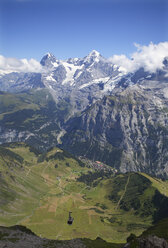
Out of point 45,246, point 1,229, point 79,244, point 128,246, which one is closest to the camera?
point 128,246

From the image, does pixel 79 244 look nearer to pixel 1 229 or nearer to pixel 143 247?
pixel 1 229

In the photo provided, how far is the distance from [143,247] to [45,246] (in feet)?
206

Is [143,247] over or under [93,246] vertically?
over

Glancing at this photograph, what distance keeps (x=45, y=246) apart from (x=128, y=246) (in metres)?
54.4

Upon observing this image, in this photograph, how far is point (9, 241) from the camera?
139 meters

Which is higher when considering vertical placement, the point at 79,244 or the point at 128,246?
the point at 128,246

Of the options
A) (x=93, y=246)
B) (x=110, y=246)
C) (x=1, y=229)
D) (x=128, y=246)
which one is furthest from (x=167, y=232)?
(x=1, y=229)

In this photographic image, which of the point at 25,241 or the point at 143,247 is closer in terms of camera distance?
the point at 143,247

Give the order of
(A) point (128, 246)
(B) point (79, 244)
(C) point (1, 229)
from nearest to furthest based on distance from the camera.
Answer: (A) point (128, 246), (B) point (79, 244), (C) point (1, 229)

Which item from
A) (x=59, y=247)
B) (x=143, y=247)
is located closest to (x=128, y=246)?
(x=143, y=247)

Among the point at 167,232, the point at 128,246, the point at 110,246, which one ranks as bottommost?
the point at 110,246

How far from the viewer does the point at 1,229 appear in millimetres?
163500

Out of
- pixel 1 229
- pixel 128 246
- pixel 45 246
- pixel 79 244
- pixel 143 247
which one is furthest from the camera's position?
pixel 1 229

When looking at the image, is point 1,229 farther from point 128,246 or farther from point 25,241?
point 128,246
